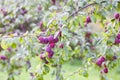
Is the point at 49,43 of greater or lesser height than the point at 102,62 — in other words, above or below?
above

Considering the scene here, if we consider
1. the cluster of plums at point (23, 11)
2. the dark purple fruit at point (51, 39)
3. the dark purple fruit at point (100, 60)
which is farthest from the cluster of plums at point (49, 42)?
the cluster of plums at point (23, 11)

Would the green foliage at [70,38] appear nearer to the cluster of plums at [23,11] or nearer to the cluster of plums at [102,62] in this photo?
the cluster of plums at [102,62]

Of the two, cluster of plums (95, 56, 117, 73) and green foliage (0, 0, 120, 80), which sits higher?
green foliage (0, 0, 120, 80)

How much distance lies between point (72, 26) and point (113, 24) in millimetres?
251

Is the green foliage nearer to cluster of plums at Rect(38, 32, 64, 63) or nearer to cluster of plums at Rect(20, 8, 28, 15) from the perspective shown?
cluster of plums at Rect(38, 32, 64, 63)

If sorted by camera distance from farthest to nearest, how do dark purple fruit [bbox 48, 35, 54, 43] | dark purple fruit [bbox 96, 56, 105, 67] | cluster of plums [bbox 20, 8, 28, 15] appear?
cluster of plums [bbox 20, 8, 28, 15]
dark purple fruit [bbox 96, 56, 105, 67]
dark purple fruit [bbox 48, 35, 54, 43]

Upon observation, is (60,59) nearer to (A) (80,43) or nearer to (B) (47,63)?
(B) (47,63)

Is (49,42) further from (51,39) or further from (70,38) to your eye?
(70,38)

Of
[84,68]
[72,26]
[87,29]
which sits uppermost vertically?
[72,26]

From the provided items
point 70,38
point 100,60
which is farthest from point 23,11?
point 100,60

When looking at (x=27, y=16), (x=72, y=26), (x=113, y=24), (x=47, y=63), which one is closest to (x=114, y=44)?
(x=113, y=24)

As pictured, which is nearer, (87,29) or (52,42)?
(52,42)

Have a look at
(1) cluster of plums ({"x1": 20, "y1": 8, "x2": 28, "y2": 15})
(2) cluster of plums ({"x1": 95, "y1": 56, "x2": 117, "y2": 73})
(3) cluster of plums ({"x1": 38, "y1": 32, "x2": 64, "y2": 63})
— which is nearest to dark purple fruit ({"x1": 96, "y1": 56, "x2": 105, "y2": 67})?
(2) cluster of plums ({"x1": 95, "y1": 56, "x2": 117, "y2": 73})

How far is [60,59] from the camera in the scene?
229 centimetres
